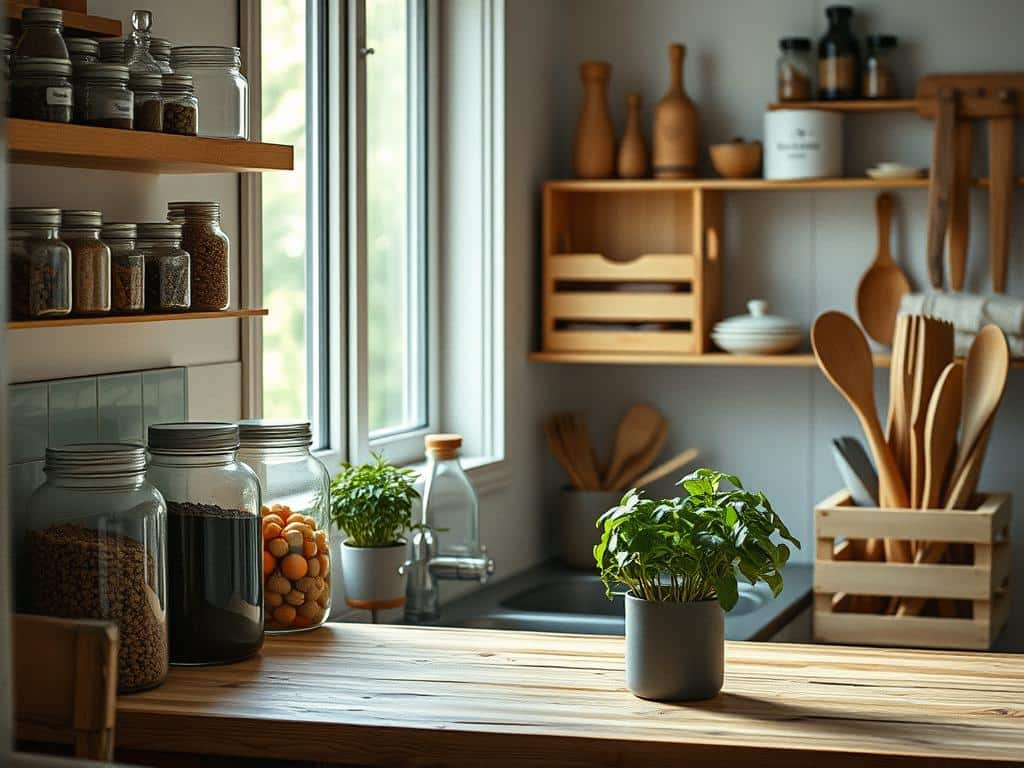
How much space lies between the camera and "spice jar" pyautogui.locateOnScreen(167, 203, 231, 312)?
5.90ft

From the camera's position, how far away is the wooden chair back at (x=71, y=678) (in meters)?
1.37

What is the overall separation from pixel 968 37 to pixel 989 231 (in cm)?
41

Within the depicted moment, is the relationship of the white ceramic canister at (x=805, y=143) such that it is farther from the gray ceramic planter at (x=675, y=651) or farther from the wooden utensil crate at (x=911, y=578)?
the gray ceramic planter at (x=675, y=651)

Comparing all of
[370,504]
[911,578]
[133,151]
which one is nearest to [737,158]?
[911,578]

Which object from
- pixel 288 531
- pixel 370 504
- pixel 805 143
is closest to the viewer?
pixel 288 531

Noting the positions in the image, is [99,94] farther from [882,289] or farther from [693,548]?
[882,289]

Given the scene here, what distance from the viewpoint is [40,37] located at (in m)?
1.51

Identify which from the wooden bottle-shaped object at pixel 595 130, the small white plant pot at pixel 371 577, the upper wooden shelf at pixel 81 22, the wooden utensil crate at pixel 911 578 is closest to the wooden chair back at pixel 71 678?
the upper wooden shelf at pixel 81 22

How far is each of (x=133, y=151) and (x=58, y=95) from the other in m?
0.11

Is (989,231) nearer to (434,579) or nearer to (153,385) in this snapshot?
(434,579)

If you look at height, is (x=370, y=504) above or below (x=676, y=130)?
below

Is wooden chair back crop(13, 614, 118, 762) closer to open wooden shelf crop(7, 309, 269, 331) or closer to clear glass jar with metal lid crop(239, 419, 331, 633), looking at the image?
open wooden shelf crop(7, 309, 269, 331)

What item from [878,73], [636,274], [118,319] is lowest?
[118,319]

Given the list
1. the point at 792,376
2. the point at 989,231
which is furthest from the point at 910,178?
the point at 792,376
